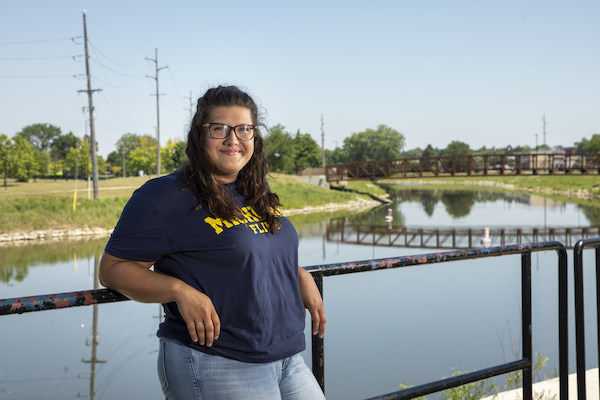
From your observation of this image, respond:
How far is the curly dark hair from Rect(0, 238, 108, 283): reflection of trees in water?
18.8 metres

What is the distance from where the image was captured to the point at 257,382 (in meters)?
1.58

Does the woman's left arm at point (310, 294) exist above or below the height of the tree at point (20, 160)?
below

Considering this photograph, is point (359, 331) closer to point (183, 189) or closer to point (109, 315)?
point (109, 315)

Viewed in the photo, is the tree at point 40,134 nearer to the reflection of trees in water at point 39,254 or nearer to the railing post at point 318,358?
the reflection of trees in water at point 39,254

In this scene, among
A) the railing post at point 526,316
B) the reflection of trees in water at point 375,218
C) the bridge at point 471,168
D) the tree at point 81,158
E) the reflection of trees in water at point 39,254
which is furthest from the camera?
the tree at point 81,158

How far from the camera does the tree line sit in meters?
58.7

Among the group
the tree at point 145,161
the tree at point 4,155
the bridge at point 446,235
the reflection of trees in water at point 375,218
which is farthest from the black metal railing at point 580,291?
the tree at point 145,161

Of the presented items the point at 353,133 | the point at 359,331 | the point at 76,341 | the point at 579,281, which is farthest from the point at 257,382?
the point at 353,133

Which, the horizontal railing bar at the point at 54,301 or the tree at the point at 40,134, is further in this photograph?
the tree at the point at 40,134

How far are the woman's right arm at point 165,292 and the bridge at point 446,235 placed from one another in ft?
82.5

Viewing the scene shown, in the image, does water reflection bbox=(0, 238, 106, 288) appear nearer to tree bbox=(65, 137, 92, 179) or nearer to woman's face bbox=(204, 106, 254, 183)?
woman's face bbox=(204, 106, 254, 183)

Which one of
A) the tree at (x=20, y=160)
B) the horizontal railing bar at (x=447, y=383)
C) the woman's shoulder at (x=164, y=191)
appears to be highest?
the tree at (x=20, y=160)

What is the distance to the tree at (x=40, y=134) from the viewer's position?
369 feet

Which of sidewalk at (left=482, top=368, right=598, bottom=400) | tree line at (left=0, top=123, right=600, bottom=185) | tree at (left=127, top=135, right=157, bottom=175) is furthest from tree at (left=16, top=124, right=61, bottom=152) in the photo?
sidewalk at (left=482, top=368, right=598, bottom=400)
